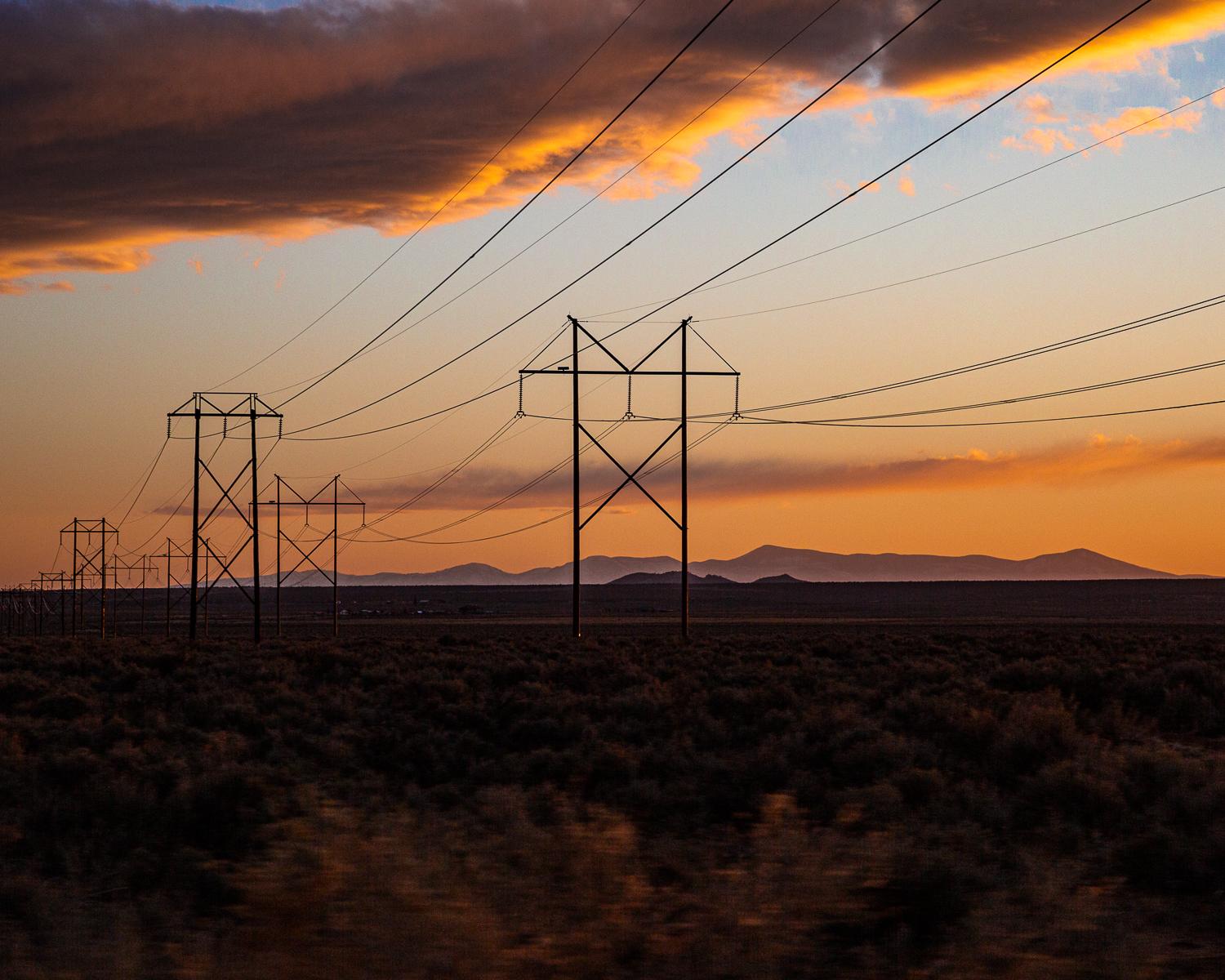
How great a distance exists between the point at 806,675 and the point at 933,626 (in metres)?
84.9

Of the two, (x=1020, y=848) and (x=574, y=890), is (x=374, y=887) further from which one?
(x=1020, y=848)

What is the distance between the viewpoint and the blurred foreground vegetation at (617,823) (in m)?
8.82

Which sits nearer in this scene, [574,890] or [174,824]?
[574,890]

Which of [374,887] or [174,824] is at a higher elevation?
[374,887]

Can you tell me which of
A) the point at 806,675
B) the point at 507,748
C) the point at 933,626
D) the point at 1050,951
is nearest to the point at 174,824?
the point at 507,748

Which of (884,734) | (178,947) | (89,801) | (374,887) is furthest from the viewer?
(884,734)

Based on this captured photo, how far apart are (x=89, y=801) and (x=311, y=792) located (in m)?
5.76

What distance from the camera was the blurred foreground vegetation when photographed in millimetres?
8820

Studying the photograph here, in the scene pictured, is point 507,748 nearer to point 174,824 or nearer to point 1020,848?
point 174,824

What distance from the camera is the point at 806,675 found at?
36.5 metres

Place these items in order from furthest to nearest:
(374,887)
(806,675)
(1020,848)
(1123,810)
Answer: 1. (806,675)
2. (1123,810)
3. (1020,848)
4. (374,887)

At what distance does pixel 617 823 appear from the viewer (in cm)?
1280

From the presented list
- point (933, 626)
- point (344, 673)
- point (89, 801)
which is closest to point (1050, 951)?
point (89, 801)

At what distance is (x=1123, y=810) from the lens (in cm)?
1659
